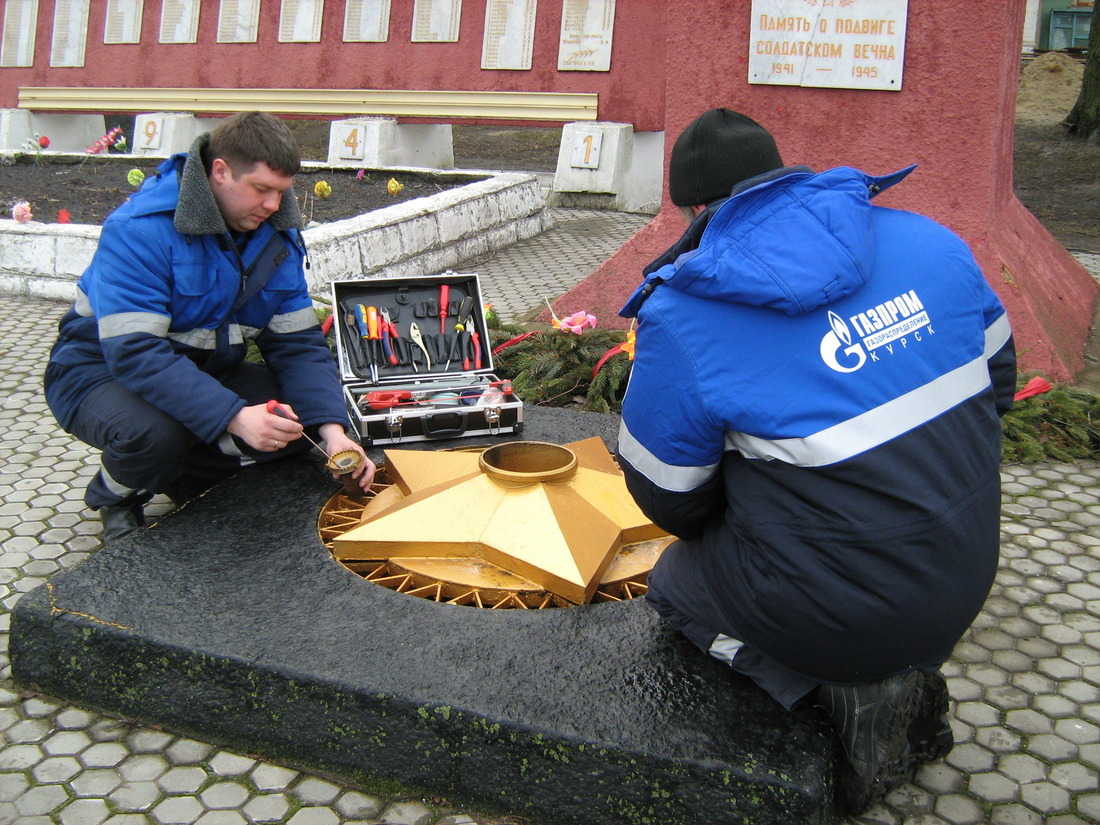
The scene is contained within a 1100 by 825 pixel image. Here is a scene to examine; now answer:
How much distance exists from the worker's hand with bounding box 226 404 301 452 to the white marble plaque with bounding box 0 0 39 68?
12.3 m

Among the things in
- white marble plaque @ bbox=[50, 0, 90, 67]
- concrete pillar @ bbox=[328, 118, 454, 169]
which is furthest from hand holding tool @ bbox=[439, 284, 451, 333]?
white marble plaque @ bbox=[50, 0, 90, 67]

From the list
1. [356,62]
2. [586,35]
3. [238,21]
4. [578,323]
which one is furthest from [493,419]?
[238,21]

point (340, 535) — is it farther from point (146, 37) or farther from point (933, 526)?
point (146, 37)

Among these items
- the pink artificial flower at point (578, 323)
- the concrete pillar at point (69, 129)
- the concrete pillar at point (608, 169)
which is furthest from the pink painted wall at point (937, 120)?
the concrete pillar at point (69, 129)

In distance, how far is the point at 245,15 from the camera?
11.7 metres

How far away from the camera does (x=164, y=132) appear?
11.8m

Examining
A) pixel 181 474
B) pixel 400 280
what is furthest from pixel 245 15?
pixel 181 474

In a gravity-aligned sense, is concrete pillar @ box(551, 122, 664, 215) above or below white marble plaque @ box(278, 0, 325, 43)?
below

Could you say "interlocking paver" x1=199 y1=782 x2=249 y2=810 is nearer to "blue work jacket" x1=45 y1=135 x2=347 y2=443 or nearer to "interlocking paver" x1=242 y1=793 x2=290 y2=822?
"interlocking paver" x1=242 y1=793 x2=290 y2=822

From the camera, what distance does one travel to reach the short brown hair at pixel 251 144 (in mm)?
2875

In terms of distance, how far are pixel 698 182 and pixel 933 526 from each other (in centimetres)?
83

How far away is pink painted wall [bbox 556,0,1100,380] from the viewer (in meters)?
4.66

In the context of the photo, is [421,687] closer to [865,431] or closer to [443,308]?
[865,431]

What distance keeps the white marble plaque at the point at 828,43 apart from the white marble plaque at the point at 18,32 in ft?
36.8
